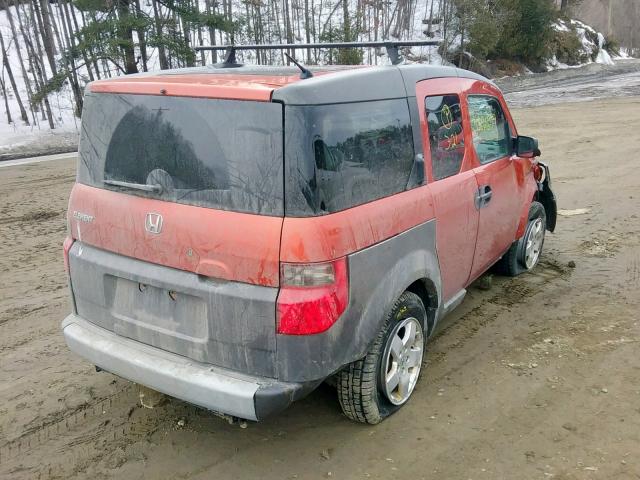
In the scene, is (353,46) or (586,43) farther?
(586,43)

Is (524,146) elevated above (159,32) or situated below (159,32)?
below

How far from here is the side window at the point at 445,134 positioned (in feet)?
11.1

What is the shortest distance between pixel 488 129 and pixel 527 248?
4.77 feet

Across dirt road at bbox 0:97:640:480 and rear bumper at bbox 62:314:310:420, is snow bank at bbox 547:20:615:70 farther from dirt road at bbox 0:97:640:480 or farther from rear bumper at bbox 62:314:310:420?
rear bumper at bbox 62:314:310:420

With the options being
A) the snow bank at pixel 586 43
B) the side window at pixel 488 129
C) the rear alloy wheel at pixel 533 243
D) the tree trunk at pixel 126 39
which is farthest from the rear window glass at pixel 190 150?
the snow bank at pixel 586 43

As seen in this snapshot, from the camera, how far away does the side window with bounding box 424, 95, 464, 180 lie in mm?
3393

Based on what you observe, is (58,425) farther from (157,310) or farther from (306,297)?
(306,297)

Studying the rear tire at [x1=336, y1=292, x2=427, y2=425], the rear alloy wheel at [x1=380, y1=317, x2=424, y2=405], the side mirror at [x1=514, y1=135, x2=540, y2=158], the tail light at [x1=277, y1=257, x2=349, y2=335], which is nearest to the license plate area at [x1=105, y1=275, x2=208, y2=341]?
the tail light at [x1=277, y1=257, x2=349, y2=335]

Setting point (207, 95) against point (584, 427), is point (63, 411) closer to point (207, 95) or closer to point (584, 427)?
point (207, 95)

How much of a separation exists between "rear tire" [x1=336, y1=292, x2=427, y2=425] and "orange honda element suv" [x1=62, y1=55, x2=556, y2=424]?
0.04 feet

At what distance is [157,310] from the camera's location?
2777mm

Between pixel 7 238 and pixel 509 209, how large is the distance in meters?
5.72

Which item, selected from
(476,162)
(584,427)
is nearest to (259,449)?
(584,427)

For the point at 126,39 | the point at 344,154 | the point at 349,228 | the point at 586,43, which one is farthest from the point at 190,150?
the point at 586,43
